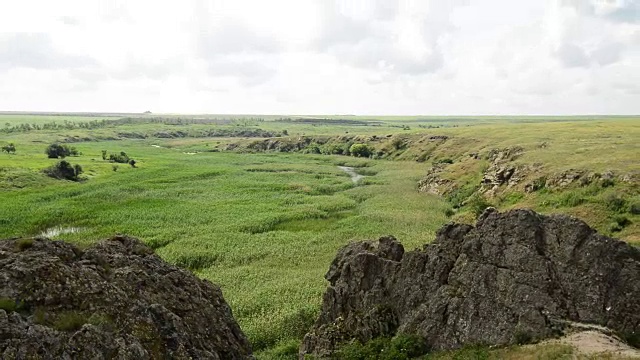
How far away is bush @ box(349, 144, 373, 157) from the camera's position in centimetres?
16912

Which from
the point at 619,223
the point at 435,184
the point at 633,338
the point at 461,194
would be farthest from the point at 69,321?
the point at 435,184

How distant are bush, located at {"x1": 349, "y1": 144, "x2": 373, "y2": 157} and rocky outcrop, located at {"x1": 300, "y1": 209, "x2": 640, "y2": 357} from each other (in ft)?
450

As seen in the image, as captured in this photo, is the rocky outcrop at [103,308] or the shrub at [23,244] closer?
the rocky outcrop at [103,308]

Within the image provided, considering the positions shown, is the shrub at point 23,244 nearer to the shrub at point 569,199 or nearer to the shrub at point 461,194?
the shrub at point 569,199

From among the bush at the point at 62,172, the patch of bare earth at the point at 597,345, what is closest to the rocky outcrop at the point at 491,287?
the patch of bare earth at the point at 597,345

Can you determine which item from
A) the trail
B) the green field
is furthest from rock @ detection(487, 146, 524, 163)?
the trail

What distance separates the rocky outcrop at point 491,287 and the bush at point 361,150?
450ft

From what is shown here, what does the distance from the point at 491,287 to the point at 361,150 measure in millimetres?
144882

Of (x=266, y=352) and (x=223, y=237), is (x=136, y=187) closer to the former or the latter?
(x=223, y=237)

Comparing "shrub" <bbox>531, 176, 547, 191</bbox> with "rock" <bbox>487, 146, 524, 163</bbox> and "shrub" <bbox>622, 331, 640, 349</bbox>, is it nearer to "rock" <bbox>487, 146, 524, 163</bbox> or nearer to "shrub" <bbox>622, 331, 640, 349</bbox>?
"rock" <bbox>487, 146, 524, 163</bbox>

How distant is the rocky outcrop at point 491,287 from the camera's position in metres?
24.3

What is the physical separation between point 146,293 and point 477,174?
75805 millimetres

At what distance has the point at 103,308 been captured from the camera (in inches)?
811

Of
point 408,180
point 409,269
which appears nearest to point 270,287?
point 409,269
